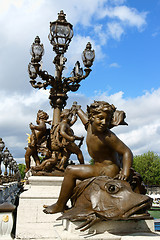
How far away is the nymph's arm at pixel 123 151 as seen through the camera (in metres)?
3.63

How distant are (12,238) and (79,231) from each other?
5.27 feet

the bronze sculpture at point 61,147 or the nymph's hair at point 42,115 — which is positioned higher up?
the nymph's hair at point 42,115

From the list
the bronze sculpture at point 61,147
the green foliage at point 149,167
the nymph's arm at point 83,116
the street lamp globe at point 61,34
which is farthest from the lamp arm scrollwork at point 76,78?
the green foliage at point 149,167

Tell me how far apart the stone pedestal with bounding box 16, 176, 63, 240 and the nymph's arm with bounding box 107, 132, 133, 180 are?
6.80 feet

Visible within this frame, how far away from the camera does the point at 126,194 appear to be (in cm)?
328

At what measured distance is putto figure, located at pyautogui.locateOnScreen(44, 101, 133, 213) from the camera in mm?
3656

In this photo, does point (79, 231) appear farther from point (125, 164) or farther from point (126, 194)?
point (125, 164)

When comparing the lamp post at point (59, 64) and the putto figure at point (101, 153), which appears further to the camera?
the lamp post at point (59, 64)

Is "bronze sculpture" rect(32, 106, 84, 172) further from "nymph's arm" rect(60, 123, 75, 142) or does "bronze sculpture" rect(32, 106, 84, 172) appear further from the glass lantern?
the glass lantern

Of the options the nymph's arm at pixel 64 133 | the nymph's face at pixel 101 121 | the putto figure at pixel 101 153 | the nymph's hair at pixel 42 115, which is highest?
the nymph's hair at pixel 42 115

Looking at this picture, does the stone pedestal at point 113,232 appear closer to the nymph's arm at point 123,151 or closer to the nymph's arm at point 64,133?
the nymph's arm at point 123,151

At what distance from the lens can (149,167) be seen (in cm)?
5181

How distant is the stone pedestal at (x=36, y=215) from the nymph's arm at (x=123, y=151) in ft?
6.80

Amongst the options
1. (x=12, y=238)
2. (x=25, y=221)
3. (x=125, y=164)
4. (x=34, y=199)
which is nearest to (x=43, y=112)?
(x=34, y=199)
